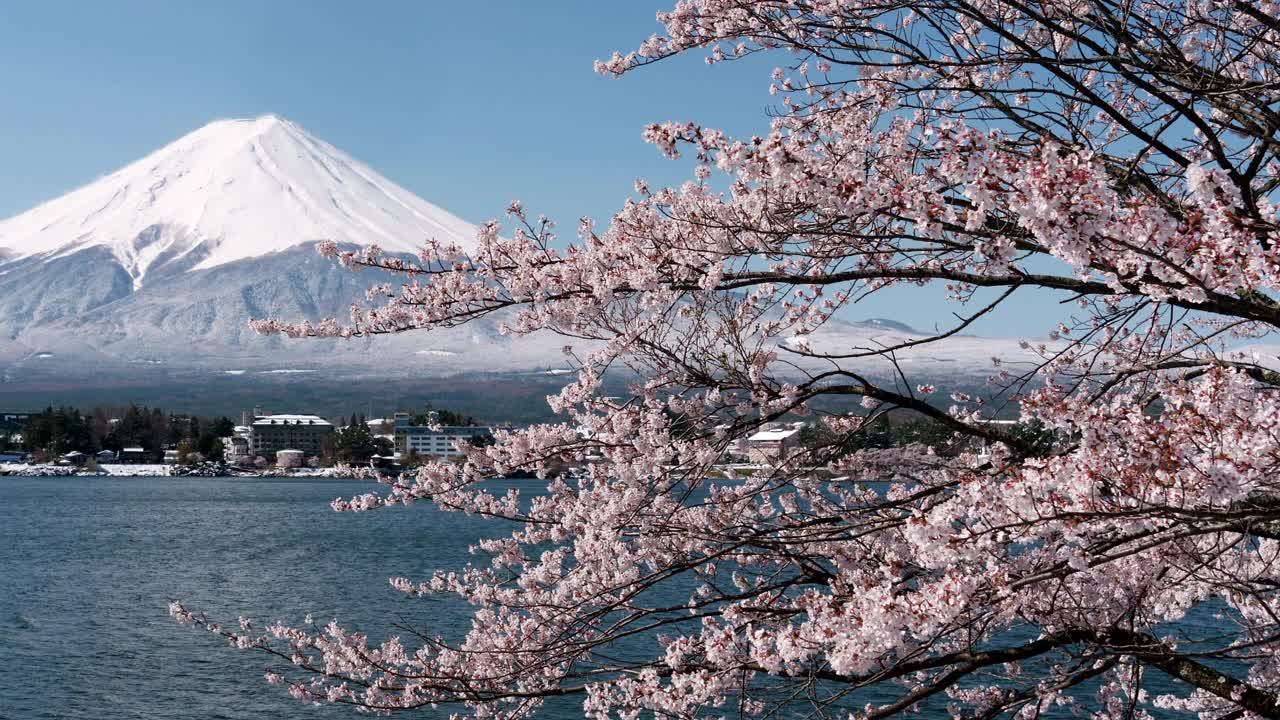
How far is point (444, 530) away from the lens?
52.1m

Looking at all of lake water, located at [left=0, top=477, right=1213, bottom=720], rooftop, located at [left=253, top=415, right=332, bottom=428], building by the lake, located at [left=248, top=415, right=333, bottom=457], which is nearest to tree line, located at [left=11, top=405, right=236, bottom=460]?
building by the lake, located at [left=248, top=415, right=333, bottom=457]

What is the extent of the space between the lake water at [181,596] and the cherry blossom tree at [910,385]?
30.0ft

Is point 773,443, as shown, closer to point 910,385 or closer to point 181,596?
point 910,385

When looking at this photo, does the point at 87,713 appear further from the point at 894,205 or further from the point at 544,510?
the point at 894,205

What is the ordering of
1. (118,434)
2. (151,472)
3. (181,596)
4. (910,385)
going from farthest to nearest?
(118,434), (151,472), (181,596), (910,385)

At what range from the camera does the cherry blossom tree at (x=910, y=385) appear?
327 centimetres

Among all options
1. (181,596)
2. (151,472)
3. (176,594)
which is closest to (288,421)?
(151,472)

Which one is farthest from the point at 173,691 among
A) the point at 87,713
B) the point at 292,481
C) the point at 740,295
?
the point at 292,481

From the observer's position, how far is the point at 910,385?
548 centimetres

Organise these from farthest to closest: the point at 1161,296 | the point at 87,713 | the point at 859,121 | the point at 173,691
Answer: the point at 173,691 → the point at 87,713 → the point at 859,121 → the point at 1161,296

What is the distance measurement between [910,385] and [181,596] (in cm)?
2554

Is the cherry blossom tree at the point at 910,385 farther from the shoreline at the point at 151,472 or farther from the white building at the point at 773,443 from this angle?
the shoreline at the point at 151,472

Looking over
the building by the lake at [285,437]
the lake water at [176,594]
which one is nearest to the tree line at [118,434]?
the building by the lake at [285,437]

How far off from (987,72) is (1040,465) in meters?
3.55
